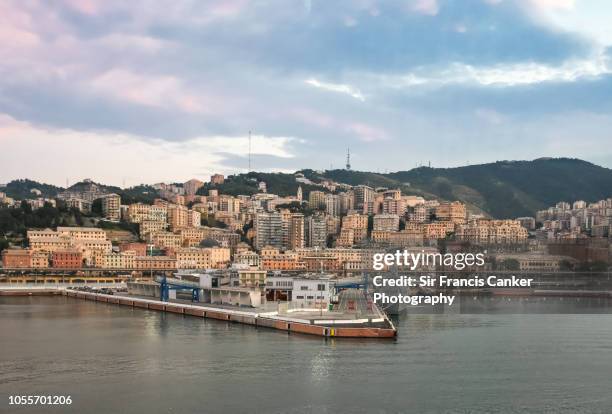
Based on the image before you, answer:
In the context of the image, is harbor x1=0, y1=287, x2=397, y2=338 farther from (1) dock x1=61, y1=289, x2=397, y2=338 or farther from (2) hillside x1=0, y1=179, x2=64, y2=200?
(2) hillside x1=0, y1=179, x2=64, y2=200

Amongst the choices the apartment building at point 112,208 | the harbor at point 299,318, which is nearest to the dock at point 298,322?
the harbor at point 299,318

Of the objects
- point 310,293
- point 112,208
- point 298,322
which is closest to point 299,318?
A: point 298,322

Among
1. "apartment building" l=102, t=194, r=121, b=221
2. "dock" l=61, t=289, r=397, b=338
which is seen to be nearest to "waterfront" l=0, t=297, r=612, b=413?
"dock" l=61, t=289, r=397, b=338

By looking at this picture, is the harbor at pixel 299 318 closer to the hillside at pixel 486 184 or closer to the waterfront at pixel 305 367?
the waterfront at pixel 305 367

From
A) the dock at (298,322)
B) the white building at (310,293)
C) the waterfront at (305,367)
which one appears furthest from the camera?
the white building at (310,293)

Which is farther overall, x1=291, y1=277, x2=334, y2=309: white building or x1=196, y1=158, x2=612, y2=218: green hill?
x1=196, y1=158, x2=612, y2=218: green hill

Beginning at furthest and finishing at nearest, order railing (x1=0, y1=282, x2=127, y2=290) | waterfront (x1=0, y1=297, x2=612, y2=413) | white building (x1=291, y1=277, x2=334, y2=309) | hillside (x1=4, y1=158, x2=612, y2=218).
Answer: hillside (x1=4, y1=158, x2=612, y2=218) → railing (x1=0, y1=282, x2=127, y2=290) → white building (x1=291, y1=277, x2=334, y2=309) → waterfront (x1=0, y1=297, x2=612, y2=413)

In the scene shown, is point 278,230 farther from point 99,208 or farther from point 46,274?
point 46,274

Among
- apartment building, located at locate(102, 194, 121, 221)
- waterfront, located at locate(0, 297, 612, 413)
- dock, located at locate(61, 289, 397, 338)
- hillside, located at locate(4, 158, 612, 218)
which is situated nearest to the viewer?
waterfront, located at locate(0, 297, 612, 413)

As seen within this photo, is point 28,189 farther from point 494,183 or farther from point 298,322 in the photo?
point 298,322
